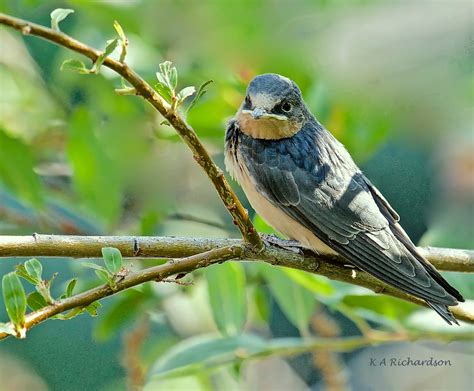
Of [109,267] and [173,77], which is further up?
[173,77]

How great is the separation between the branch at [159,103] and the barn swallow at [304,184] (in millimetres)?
795

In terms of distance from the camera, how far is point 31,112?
3936 mm

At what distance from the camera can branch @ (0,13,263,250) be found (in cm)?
137

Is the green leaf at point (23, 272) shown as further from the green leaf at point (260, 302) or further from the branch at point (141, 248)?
the green leaf at point (260, 302)

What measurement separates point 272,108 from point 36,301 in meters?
1.33

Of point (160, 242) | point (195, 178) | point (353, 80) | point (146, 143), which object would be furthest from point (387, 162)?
point (160, 242)

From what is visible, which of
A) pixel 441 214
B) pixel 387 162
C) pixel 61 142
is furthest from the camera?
pixel 387 162

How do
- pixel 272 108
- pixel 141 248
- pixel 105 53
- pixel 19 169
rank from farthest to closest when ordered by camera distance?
pixel 19 169
pixel 272 108
pixel 141 248
pixel 105 53

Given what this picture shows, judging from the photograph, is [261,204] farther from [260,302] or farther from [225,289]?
[260,302]

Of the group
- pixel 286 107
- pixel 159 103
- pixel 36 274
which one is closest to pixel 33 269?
pixel 36 274

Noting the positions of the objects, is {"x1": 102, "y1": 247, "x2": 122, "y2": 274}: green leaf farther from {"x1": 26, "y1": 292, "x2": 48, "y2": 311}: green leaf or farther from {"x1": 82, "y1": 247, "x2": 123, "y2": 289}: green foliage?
{"x1": 26, "y1": 292, "x2": 48, "y2": 311}: green leaf

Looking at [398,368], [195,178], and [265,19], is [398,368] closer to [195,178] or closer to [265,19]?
[195,178]

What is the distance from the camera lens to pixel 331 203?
9.38ft

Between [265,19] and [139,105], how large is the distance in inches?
25.6
